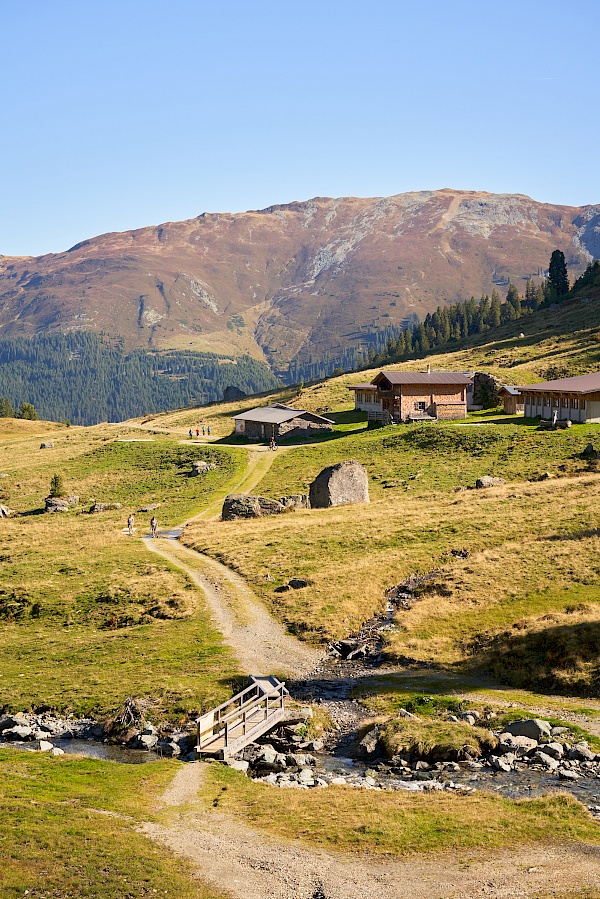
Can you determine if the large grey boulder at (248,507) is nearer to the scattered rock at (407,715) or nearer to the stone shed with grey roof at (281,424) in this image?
the stone shed with grey roof at (281,424)

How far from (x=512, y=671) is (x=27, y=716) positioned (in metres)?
20.6

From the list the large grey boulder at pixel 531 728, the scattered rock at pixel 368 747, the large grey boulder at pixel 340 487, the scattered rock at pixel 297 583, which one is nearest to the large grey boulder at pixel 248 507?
the large grey boulder at pixel 340 487

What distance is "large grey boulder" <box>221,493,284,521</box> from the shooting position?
238 feet

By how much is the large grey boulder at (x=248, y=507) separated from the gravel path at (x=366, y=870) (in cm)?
4935

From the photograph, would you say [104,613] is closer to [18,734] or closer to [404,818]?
[18,734]

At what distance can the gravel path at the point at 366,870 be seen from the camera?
65.4 ft

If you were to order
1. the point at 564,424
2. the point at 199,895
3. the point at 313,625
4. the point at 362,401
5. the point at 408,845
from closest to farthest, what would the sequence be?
1. the point at 199,895
2. the point at 408,845
3. the point at 313,625
4. the point at 564,424
5. the point at 362,401

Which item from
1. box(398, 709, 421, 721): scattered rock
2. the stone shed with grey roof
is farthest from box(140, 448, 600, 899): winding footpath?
the stone shed with grey roof

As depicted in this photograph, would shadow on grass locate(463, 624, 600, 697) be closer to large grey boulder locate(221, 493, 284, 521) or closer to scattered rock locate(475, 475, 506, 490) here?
scattered rock locate(475, 475, 506, 490)

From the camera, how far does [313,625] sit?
45094 millimetres

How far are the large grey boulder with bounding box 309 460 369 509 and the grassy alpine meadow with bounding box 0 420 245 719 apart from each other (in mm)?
12692

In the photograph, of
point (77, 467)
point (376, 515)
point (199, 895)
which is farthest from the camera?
point (77, 467)

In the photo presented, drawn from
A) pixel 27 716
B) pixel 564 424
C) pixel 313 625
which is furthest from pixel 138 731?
pixel 564 424

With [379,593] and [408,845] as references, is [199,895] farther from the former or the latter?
[379,593]
